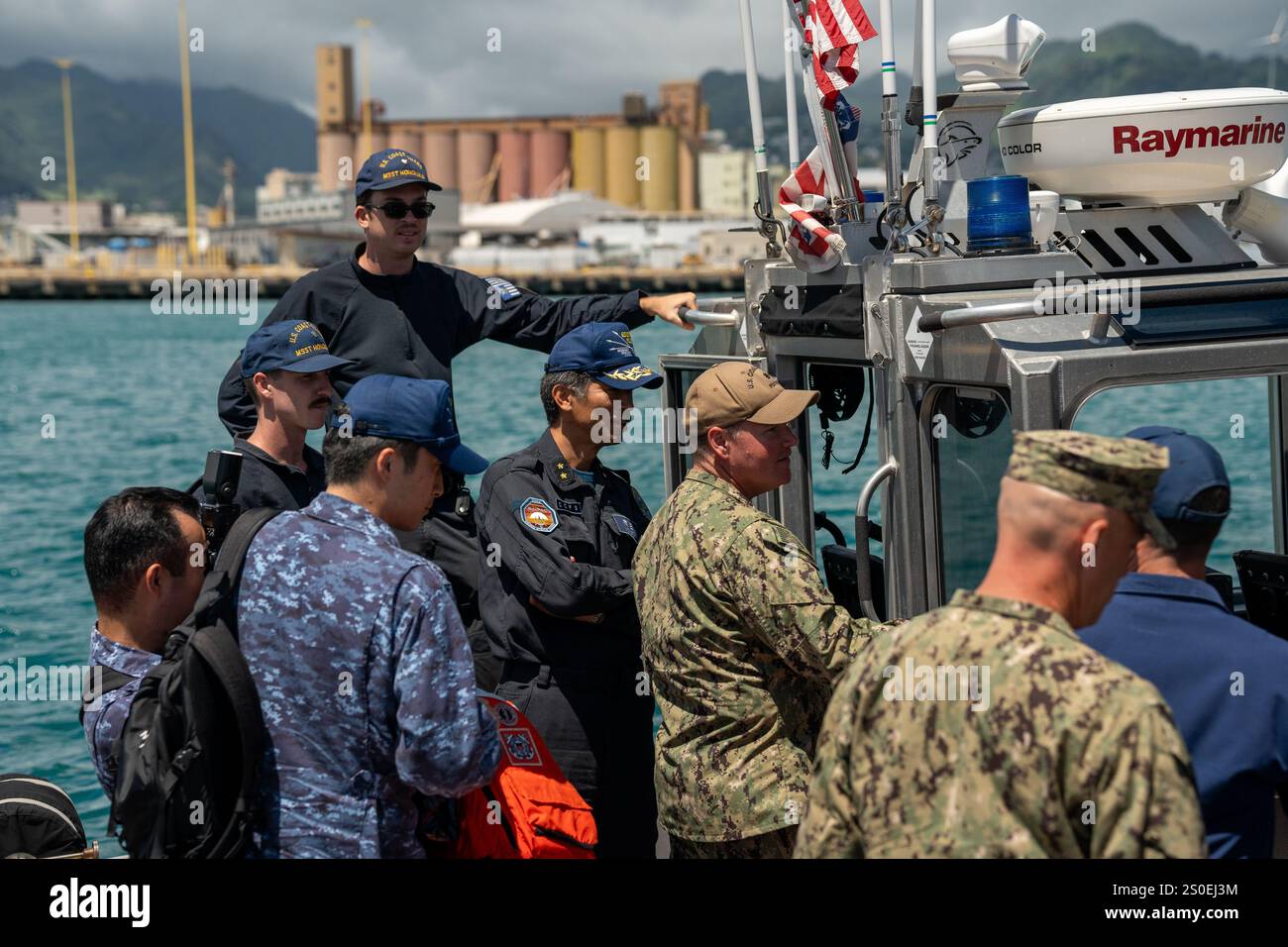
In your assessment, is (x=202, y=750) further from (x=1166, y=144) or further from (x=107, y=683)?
(x=1166, y=144)

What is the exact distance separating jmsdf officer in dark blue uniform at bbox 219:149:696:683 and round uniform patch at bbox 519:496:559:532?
567 mm

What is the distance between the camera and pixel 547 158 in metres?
132

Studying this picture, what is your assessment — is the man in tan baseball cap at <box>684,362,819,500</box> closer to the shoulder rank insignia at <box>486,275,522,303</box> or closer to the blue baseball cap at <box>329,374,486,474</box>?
the blue baseball cap at <box>329,374,486,474</box>

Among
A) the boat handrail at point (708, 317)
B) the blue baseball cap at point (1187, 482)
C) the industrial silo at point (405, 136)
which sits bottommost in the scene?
the blue baseball cap at point (1187, 482)

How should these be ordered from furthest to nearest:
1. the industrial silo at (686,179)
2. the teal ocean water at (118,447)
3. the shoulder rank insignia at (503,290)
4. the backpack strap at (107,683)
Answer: the industrial silo at (686,179) → the teal ocean water at (118,447) → the shoulder rank insignia at (503,290) → the backpack strap at (107,683)

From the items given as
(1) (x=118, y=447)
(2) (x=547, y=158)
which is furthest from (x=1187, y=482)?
(2) (x=547, y=158)

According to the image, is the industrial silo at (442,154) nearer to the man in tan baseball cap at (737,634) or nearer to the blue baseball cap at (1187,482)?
the man in tan baseball cap at (737,634)

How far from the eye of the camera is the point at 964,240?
3836 mm

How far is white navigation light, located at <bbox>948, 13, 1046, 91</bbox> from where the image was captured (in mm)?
3846

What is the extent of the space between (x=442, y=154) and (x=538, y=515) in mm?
135752

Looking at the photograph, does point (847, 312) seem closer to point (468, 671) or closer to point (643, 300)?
point (643, 300)

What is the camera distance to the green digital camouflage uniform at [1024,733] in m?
1.94

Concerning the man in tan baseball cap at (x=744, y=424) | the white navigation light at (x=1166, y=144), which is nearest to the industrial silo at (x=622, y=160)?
the white navigation light at (x=1166, y=144)

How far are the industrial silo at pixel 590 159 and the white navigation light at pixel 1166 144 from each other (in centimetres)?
12962
